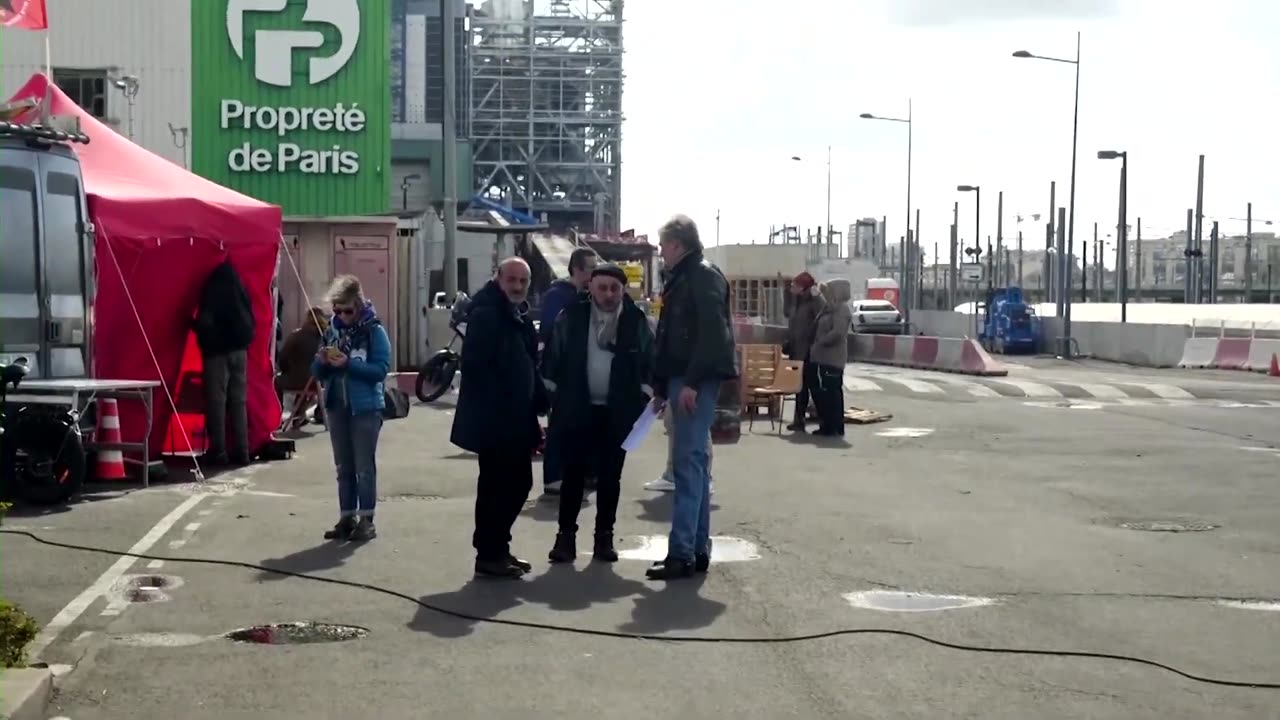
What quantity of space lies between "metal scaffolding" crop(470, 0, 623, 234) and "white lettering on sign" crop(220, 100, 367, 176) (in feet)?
190

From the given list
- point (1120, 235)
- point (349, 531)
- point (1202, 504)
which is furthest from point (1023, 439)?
point (1120, 235)

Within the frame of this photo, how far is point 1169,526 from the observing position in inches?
439

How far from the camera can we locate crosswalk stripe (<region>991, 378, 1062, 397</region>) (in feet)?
88.5

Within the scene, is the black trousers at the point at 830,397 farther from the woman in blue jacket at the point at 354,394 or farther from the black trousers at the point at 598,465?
the black trousers at the point at 598,465

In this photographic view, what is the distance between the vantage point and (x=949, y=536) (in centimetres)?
1063

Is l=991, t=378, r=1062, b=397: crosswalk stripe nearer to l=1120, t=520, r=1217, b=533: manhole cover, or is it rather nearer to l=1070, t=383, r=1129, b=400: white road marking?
l=1070, t=383, r=1129, b=400: white road marking

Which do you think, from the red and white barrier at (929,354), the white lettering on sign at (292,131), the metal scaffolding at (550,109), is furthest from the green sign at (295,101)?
the metal scaffolding at (550,109)

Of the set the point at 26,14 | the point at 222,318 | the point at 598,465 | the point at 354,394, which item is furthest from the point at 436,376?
the point at 598,465

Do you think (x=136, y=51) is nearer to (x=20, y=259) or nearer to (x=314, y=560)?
(x=20, y=259)

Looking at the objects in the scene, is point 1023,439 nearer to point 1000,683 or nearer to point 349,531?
point 349,531

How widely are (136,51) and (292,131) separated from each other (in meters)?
3.90

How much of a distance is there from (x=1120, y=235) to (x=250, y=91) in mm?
31131

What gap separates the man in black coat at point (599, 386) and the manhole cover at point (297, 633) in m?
2.10

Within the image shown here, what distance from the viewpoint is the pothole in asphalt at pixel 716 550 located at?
Answer: 975 cm
